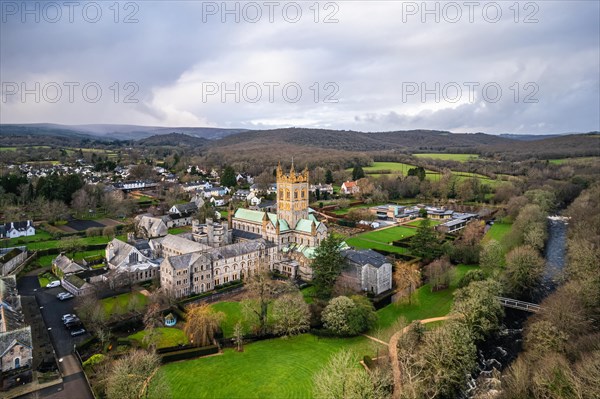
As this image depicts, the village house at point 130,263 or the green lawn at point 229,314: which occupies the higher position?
the village house at point 130,263

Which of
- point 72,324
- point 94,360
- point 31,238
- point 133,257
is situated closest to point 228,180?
point 31,238

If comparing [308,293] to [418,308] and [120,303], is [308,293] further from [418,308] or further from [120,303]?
[120,303]

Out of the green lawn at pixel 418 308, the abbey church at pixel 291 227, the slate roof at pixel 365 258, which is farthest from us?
the abbey church at pixel 291 227

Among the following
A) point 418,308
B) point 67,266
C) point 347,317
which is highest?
point 67,266

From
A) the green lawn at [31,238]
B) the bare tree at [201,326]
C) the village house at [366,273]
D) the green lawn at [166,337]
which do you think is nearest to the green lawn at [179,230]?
the green lawn at [31,238]

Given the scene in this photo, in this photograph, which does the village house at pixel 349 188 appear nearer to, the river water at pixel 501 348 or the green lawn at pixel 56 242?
the river water at pixel 501 348
